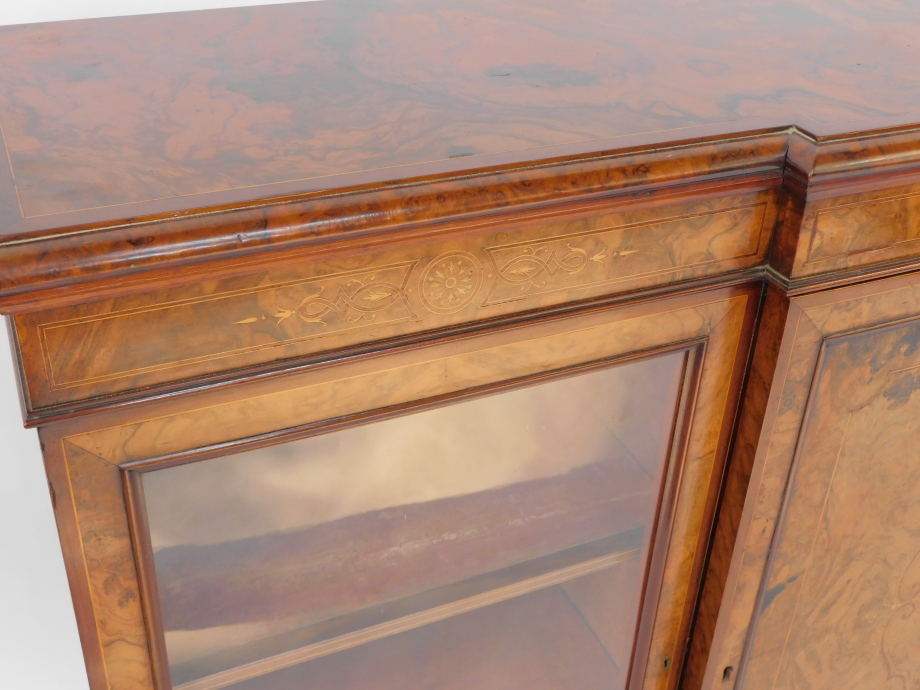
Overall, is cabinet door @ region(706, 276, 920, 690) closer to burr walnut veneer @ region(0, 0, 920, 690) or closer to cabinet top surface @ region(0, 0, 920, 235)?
burr walnut veneer @ region(0, 0, 920, 690)

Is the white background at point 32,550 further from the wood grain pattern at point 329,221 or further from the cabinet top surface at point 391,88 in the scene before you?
the wood grain pattern at point 329,221

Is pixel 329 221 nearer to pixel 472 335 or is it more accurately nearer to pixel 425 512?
pixel 472 335

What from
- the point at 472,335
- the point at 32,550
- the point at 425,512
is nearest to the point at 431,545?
the point at 425,512

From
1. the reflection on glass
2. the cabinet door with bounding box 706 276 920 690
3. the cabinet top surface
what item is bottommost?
the cabinet door with bounding box 706 276 920 690

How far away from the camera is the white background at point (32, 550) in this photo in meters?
0.94

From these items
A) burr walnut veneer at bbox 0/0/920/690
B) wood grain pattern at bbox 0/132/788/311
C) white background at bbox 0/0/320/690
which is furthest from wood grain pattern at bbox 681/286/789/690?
white background at bbox 0/0/320/690

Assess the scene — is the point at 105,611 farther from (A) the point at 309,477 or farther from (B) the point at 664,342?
(B) the point at 664,342

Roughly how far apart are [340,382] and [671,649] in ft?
1.57

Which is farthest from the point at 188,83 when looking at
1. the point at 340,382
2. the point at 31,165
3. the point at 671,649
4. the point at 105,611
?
the point at 671,649

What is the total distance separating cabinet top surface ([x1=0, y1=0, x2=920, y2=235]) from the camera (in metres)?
0.56

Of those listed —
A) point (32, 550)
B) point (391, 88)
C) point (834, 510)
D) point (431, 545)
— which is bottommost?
point (834, 510)

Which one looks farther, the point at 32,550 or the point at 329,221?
the point at 32,550

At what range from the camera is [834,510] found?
818 mm

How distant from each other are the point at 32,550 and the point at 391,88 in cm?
68
